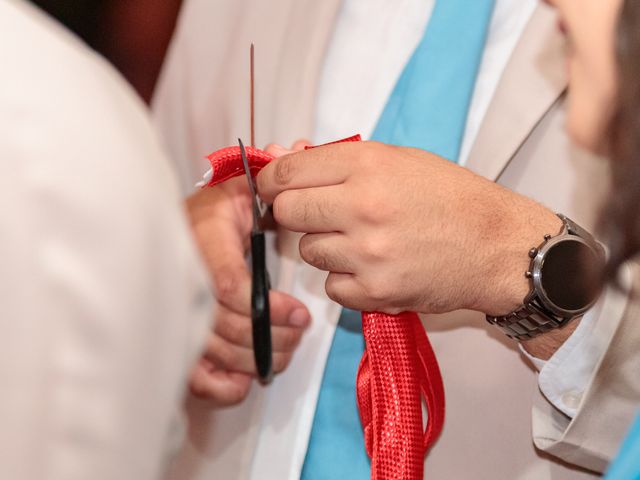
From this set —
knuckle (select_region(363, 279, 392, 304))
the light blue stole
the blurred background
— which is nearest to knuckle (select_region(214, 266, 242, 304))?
the light blue stole

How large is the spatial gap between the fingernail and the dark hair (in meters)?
0.41

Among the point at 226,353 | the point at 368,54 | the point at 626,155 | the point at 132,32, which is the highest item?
the point at 626,155

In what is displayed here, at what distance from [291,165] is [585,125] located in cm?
28

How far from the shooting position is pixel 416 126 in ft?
3.07

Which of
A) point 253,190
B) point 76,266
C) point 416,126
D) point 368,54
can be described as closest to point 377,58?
point 368,54

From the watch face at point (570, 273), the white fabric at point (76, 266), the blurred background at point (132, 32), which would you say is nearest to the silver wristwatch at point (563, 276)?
the watch face at point (570, 273)

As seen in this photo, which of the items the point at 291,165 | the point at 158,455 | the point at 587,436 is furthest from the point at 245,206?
the point at 158,455

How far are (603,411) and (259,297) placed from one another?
38cm

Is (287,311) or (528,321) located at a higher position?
(528,321)

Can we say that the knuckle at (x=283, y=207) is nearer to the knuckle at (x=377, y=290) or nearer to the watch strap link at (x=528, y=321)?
the knuckle at (x=377, y=290)

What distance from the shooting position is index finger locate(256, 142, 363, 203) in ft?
2.50

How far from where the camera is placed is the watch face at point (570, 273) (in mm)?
775

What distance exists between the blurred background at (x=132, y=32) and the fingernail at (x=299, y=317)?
1.27m

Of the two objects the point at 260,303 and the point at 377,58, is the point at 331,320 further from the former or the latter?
the point at 377,58
